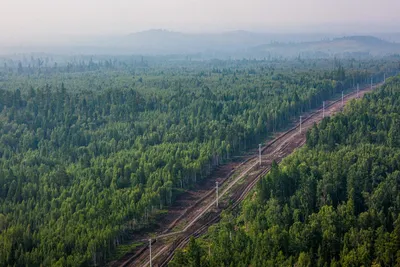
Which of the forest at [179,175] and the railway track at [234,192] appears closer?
the forest at [179,175]

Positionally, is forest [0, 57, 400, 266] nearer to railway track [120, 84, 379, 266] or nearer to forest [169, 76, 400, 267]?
forest [169, 76, 400, 267]

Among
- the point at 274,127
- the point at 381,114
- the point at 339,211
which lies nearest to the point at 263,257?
the point at 339,211

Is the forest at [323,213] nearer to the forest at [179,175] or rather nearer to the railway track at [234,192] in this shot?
the forest at [179,175]

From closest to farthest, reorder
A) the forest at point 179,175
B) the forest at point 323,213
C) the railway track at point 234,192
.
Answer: the forest at point 323,213, the forest at point 179,175, the railway track at point 234,192

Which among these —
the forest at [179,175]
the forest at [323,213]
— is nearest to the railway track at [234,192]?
the forest at [323,213]

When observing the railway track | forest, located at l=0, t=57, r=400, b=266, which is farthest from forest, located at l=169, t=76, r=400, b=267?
the railway track
